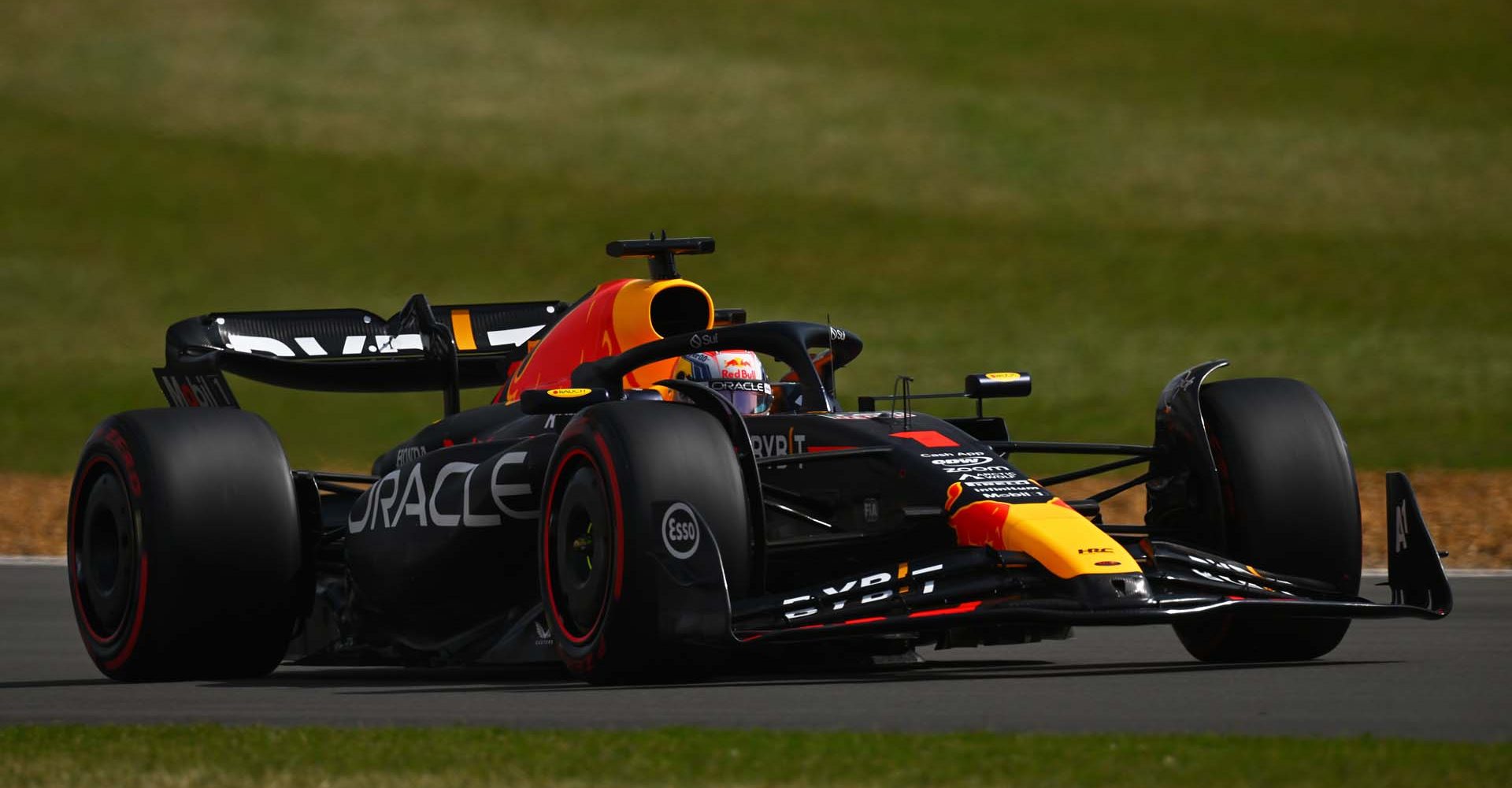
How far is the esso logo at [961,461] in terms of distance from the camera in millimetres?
9461

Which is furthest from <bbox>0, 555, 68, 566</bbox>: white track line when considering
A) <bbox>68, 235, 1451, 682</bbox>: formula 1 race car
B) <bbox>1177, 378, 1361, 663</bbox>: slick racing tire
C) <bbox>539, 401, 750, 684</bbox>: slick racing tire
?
<bbox>1177, 378, 1361, 663</bbox>: slick racing tire

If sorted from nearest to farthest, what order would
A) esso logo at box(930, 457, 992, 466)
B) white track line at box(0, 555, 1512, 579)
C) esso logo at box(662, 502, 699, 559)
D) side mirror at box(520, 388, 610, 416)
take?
esso logo at box(662, 502, 699, 559) < esso logo at box(930, 457, 992, 466) < side mirror at box(520, 388, 610, 416) < white track line at box(0, 555, 1512, 579)

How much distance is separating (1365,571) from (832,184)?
80.1 feet

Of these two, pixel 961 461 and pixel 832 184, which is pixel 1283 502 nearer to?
pixel 961 461

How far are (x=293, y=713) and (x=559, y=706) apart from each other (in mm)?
977

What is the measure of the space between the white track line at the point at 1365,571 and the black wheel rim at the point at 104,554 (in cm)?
594

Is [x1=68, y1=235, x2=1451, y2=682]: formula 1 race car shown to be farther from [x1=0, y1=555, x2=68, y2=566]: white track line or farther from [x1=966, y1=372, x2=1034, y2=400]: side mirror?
[x1=0, y1=555, x2=68, y2=566]: white track line

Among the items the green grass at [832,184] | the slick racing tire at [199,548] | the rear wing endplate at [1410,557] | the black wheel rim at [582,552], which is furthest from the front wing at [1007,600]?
the green grass at [832,184]

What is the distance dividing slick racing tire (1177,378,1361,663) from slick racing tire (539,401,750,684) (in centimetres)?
233

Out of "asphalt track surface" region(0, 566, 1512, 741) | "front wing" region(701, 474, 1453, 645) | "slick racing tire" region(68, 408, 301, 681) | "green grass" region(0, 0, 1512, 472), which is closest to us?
"asphalt track surface" region(0, 566, 1512, 741)

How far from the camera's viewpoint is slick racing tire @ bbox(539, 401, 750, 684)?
877 centimetres

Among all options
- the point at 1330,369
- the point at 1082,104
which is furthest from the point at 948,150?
the point at 1330,369

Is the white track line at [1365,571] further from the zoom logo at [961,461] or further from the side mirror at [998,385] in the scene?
the zoom logo at [961,461]

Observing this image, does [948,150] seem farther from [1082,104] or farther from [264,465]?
[264,465]
